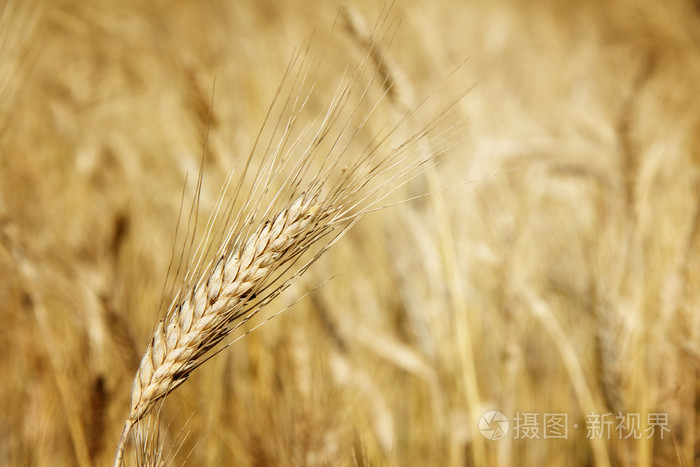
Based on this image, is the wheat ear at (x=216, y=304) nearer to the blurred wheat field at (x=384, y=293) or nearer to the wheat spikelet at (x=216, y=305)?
the wheat spikelet at (x=216, y=305)

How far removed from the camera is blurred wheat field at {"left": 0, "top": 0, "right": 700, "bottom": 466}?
3.44 ft

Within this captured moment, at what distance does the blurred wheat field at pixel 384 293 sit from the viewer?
105 cm

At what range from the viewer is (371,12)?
140cm

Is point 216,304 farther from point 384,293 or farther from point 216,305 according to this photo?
point 384,293

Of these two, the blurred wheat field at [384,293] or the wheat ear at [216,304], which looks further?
the blurred wheat field at [384,293]

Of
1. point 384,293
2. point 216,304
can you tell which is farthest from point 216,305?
point 384,293

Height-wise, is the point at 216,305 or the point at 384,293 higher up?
the point at 384,293

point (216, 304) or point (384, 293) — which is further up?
point (384, 293)

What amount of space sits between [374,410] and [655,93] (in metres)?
1.48

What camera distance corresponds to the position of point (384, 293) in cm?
188

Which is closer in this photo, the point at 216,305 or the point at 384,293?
the point at 216,305

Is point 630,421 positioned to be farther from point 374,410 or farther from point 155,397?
point 155,397

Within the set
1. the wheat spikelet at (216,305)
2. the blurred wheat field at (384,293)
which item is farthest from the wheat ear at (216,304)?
the blurred wheat field at (384,293)

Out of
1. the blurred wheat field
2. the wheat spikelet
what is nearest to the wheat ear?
the wheat spikelet
